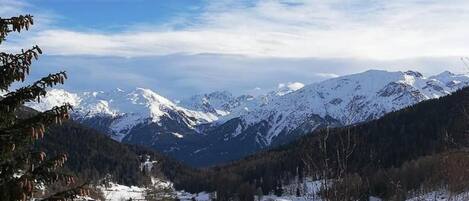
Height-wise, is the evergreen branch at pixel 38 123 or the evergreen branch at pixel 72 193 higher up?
the evergreen branch at pixel 38 123

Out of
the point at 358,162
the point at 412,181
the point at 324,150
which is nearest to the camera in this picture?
the point at 324,150

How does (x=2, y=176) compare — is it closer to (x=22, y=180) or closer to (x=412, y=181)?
(x=22, y=180)

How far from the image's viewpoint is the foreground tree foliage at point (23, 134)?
12.1 metres

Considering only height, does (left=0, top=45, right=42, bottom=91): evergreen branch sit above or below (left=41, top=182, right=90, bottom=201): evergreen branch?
above

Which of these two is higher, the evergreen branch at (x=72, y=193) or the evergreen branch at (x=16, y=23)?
the evergreen branch at (x=16, y=23)

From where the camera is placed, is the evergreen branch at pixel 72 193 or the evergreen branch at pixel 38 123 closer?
the evergreen branch at pixel 38 123

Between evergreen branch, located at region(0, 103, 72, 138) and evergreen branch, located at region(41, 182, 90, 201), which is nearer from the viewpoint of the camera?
evergreen branch, located at region(0, 103, 72, 138)

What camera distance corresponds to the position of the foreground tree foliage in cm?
1214

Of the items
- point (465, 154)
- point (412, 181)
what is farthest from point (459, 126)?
point (412, 181)

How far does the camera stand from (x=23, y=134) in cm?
1219

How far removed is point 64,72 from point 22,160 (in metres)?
1.82

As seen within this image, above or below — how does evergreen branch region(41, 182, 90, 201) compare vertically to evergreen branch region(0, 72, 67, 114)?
below

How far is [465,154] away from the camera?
54.2ft

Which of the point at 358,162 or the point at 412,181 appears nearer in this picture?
the point at 358,162
